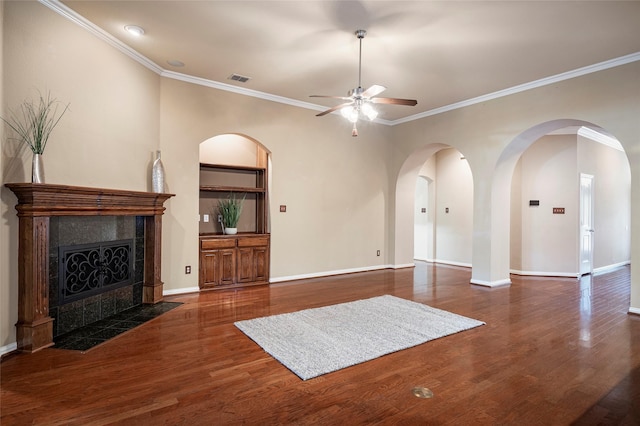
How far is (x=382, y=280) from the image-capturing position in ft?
20.8

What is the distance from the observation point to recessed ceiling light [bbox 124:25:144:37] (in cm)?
372

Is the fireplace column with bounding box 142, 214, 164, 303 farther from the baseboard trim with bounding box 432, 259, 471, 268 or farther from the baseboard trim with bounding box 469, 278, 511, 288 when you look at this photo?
the baseboard trim with bounding box 432, 259, 471, 268

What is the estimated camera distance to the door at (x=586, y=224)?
6969mm

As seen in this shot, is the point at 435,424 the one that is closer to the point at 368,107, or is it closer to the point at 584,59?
the point at 368,107

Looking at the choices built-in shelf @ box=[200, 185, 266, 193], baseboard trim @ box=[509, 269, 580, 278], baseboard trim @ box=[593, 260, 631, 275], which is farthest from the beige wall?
baseboard trim @ box=[593, 260, 631, 275]

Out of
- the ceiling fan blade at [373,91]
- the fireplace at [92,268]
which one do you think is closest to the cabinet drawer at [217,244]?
the fireplace at [92,268]

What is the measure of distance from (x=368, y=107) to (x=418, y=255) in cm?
637

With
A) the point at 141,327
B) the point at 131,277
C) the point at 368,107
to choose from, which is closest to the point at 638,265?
the point at 368,107

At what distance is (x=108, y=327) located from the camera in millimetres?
3658

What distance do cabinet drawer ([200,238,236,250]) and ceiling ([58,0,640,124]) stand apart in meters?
2.41

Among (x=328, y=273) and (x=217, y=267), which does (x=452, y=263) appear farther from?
(x=217, y=267)

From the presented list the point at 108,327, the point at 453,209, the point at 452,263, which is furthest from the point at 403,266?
the point at 108,327

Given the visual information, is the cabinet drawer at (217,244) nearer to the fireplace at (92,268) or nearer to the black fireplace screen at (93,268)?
the fireplace at (92,268)

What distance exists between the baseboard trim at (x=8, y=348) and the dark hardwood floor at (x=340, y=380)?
0.15m
